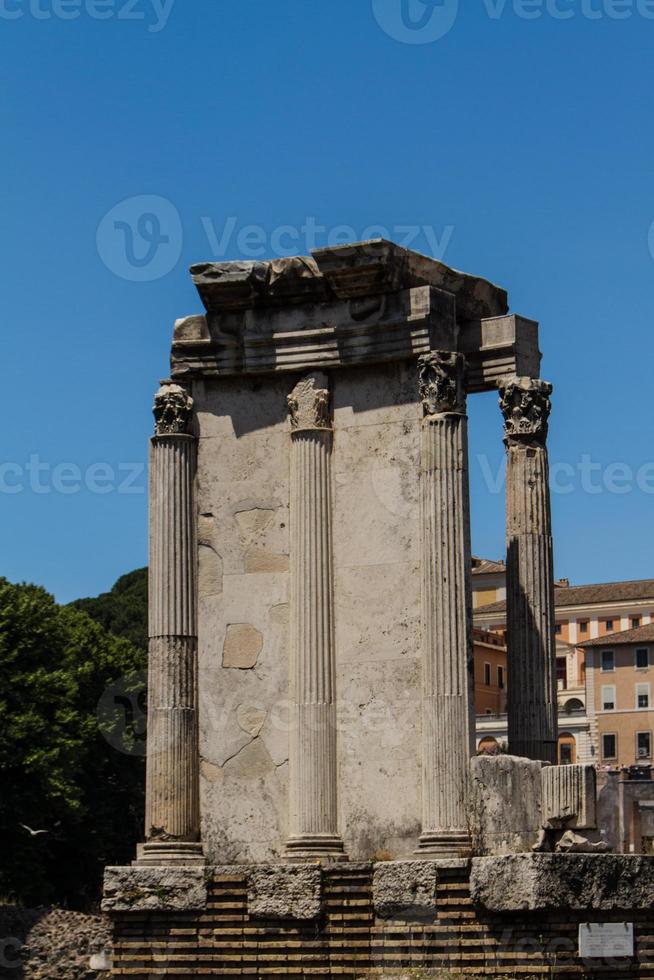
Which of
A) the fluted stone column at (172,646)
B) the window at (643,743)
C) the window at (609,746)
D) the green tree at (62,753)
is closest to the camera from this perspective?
the fluted stone column at (172,646)

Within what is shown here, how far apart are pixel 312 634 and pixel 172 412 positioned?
2764 millimetres

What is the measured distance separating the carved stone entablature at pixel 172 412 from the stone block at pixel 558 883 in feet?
17.7

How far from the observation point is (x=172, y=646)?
18.6 metres

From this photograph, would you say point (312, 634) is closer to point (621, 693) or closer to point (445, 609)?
point (445, 609)

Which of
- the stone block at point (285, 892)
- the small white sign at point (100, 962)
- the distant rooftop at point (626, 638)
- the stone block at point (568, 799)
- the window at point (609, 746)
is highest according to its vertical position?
the distant rooftop at point (626, 638)

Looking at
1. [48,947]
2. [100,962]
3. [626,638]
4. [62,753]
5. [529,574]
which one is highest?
[626,638]

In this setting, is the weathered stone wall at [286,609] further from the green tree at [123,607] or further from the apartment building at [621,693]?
the apartment building at [621,693]

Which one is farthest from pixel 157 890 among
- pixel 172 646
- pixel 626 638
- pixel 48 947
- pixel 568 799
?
pixel 626 638

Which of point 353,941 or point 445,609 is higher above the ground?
point 445,609

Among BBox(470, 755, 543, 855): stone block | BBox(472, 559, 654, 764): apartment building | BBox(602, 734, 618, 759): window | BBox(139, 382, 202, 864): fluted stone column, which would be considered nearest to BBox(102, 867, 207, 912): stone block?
BBox(139, 382, 202, 864): fluted stone column

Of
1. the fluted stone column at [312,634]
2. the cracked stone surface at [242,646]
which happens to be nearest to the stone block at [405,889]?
the fluted stone column at [312,634]

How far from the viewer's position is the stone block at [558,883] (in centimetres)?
1636

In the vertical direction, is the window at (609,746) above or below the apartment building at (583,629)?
below

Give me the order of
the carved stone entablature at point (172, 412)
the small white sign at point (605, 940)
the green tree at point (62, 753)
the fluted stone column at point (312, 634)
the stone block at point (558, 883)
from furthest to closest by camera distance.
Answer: the green tree at point (62, 753) → the carved stone entablature at point (172, 412) → the fluted stone column at point (312, 634) → the small white sign at point (605, 940) → the stone block at point (558, 883)
